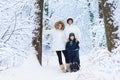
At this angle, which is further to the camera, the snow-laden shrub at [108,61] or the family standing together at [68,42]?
the family standing together at [68,42]

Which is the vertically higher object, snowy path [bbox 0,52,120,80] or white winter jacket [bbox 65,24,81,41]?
white winter jacket [bbox 65,24,81,41]

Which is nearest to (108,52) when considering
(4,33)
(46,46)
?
(4,33)

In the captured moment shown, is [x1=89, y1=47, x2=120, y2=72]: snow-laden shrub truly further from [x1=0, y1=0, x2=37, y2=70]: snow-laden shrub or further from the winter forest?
[x1=0, y1=0, x2=37, y2=70]: snow-laden shrub

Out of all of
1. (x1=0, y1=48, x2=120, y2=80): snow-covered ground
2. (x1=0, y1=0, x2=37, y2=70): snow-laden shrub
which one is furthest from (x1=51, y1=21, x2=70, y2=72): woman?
(x1=0, y1=0, x2=37, y2=70): snow-laden shrub

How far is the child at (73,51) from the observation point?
11.9 metres

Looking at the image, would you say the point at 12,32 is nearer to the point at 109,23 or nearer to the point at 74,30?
the point at 74,30

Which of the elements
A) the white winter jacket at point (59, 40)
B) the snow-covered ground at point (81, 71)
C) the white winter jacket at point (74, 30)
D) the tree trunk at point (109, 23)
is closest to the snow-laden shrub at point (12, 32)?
the snow-covered ground at point (81, 71)

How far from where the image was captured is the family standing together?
1195 cm

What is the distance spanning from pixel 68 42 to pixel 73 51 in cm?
33

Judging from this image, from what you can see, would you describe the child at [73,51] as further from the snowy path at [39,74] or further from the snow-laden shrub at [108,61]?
the snow-laden shrub at [108,61]

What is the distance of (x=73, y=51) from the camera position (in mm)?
11969

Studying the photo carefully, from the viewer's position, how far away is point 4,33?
40.0 feet

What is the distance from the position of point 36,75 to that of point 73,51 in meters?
2.04

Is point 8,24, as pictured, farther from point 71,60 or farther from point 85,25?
point 85,25
